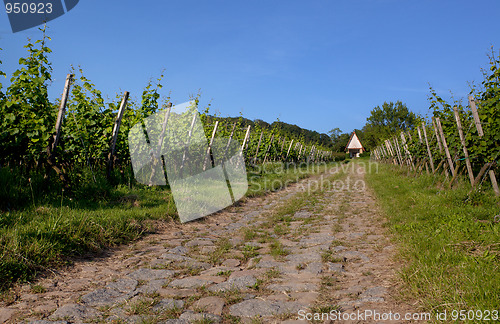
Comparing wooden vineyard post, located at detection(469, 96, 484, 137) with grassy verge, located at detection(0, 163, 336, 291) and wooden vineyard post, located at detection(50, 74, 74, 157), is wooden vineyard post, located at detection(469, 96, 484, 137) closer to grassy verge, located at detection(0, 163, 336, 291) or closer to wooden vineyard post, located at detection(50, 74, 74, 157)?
grassy verge, located at detection(0, 163, 336, 291)

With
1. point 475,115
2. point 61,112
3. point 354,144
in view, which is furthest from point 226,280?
point 354,144

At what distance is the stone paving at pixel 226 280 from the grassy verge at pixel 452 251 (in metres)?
0.22

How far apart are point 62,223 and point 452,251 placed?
425cm

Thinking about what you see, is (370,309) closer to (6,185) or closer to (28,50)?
(6,185)

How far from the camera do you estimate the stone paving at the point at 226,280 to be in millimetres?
2488

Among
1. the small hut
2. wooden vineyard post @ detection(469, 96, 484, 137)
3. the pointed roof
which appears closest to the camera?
wooden vineyard post @ detection(469, 96, 484, 137)

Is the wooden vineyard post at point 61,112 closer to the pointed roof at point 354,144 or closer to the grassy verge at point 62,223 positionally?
the grassy verge at point 62,223

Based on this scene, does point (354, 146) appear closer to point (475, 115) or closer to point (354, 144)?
point (354, 144)

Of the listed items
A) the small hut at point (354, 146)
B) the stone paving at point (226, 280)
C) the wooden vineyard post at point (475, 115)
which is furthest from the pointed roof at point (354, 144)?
the stone paving at point (226, 280)

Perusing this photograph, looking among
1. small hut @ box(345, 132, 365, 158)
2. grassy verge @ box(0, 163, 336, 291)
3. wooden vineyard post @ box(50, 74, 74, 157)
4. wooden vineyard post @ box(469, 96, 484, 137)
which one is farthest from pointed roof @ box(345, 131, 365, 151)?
wooden vineyard post @ box(50, 74, 74, 157)

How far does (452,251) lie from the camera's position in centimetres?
323

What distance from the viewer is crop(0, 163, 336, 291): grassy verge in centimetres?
327

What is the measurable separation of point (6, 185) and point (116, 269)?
2.85m

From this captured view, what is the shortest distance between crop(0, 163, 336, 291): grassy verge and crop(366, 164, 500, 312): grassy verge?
3.42 metres
